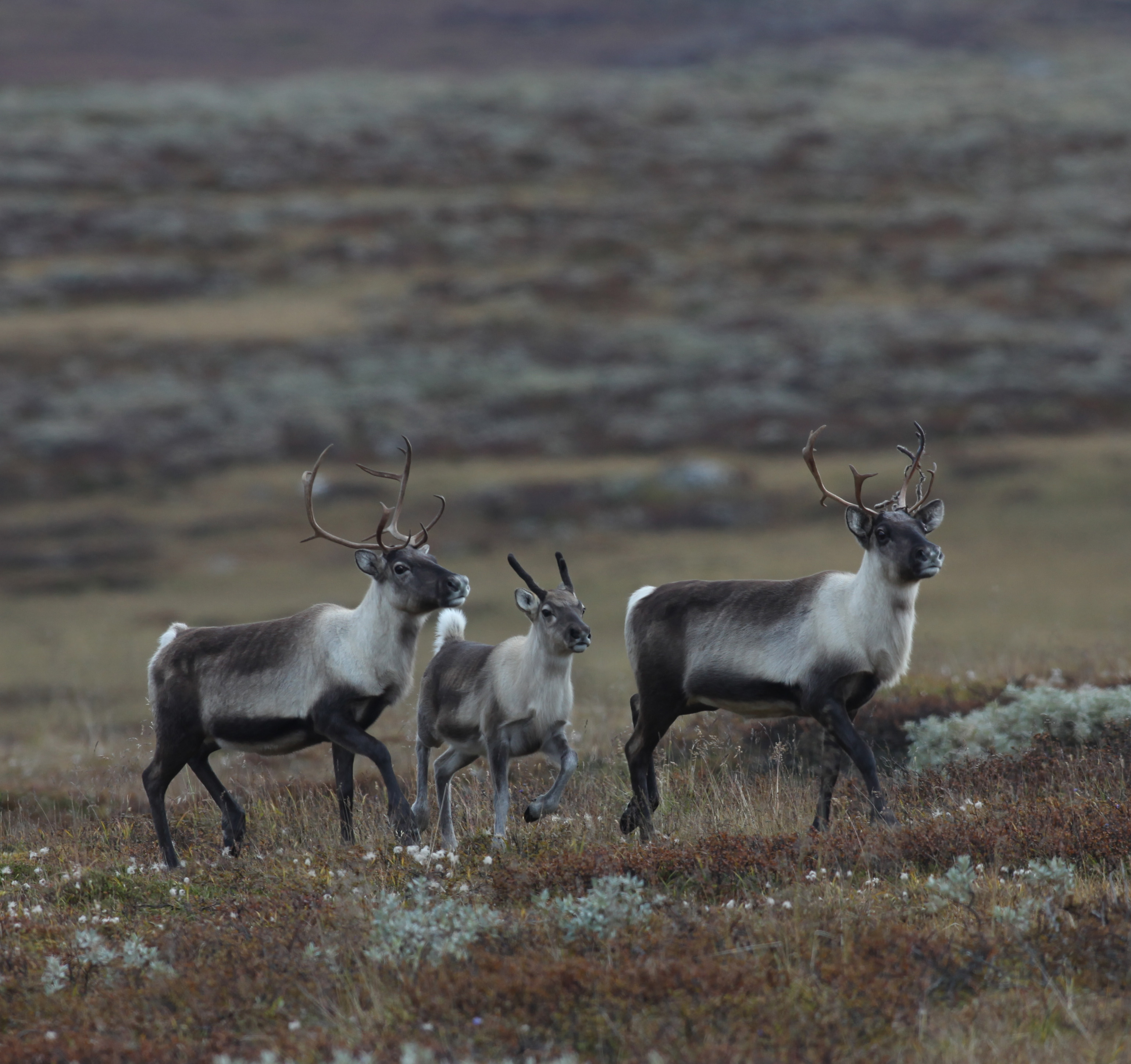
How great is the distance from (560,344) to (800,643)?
39014 millimetres

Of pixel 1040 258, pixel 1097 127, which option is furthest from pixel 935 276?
pixel 1097 127

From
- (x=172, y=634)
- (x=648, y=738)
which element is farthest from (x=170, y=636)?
(x=648, y=738)

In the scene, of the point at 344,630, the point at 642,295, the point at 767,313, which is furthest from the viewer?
the point at 642,295

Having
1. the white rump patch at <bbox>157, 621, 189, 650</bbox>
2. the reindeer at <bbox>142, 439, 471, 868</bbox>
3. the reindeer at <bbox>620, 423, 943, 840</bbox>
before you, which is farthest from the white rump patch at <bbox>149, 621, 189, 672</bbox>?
the reindeer at <bbox>620, 423, 943, 840</bbox>

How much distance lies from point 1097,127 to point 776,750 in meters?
69.8

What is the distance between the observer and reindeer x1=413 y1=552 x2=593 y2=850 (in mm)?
8992

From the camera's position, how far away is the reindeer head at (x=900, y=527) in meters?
8.58

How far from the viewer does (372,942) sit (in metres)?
6.27

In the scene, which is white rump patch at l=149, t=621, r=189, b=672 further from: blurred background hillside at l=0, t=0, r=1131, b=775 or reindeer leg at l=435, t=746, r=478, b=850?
blurred background hillside at l=0, t=0, r=1131, b=775

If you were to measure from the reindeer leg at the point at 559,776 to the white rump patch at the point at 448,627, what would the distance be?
1556 millimetres

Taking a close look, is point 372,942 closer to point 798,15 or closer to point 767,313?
point 767,313

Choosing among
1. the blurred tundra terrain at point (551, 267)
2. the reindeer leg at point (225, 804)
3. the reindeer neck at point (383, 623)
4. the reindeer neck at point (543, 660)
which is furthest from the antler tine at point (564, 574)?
the blurred tundra terrain at point (551, 267)

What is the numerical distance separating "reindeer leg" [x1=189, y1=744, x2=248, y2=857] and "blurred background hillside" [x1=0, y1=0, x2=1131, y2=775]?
12.9ft

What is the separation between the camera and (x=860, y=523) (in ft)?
29.5
